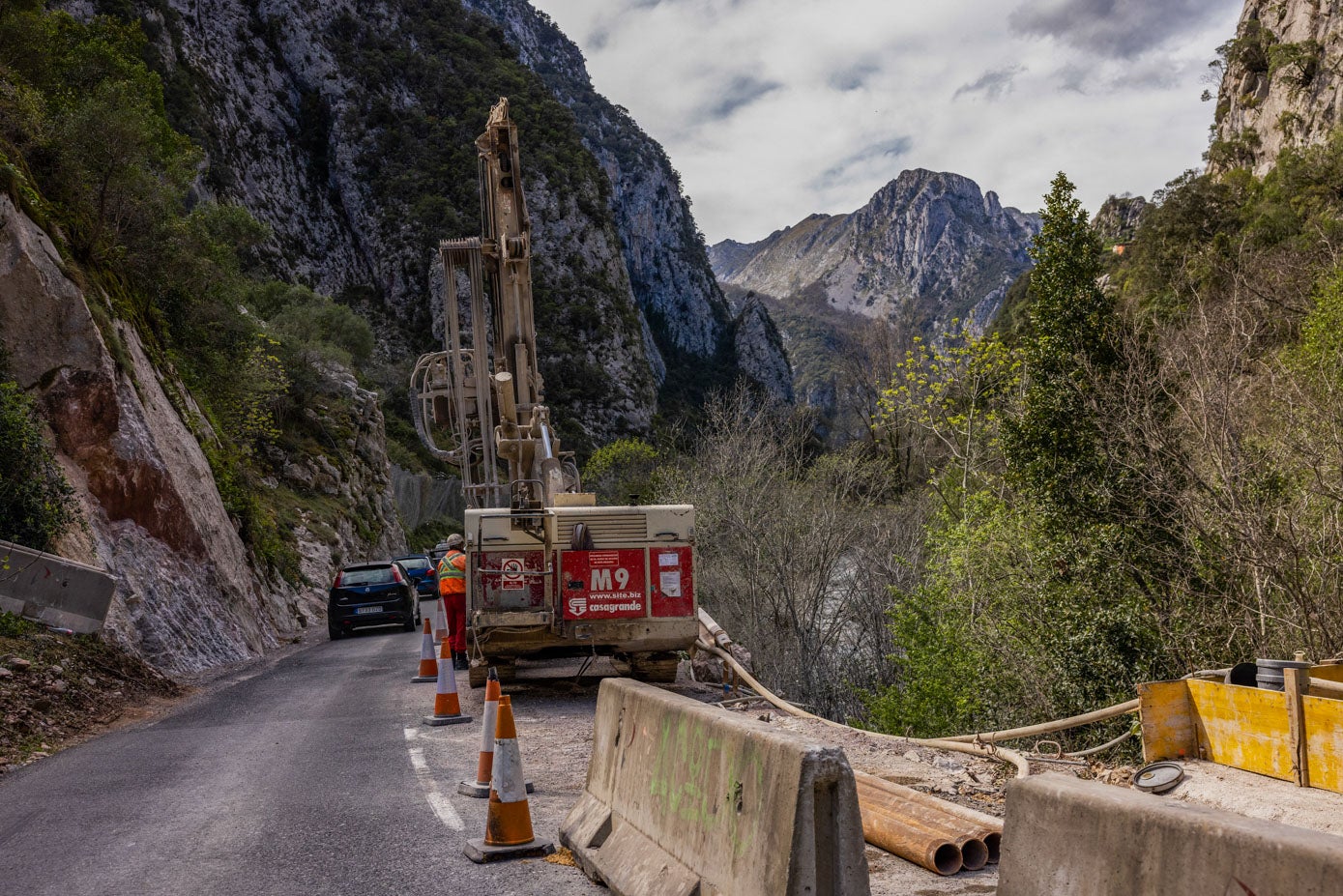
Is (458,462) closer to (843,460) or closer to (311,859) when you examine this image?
(311,859)

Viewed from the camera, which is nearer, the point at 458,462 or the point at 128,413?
the point at 458,462

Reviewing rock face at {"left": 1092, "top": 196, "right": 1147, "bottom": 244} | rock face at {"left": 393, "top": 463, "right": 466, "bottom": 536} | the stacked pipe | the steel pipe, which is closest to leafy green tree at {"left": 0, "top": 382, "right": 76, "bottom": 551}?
the stacked pipe

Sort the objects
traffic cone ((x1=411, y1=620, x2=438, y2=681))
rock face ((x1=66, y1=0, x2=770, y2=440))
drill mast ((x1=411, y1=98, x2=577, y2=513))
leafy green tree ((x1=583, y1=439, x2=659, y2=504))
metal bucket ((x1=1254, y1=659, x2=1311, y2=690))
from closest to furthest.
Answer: metal bucket ((x1=1254, y1=659, x2=1311, y2=690))
traffic cone ((x1=411, y1=620, x2=438, y2=681))
drill mast ((x1=411, y1=98, x2=577, y2=513))
leafy green tree ((x1=583, y1=439, x2=659, y2=504))
rock face ((x1=66, y1=0, x2=770, y2=440))

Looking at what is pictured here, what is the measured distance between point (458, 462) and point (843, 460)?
24848mm

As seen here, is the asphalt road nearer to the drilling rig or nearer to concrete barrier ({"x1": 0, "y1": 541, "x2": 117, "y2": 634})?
the drilling rig

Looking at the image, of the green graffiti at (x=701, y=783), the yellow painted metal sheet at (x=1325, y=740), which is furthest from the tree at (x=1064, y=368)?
the green graffiti at (x=701, y=783)

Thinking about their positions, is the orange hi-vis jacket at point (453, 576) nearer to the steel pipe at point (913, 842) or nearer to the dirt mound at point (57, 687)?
the dirt mound at point (57, 687)

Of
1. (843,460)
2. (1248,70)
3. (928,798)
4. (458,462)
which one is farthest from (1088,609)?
(1248,70)

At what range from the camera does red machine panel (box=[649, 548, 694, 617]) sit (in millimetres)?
12812

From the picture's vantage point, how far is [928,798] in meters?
6.62

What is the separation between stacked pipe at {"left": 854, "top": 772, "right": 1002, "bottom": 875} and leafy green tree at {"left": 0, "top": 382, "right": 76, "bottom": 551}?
41.7ft

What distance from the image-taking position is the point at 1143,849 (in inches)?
109

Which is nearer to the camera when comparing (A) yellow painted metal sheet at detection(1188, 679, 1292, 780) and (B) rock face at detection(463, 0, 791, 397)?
(A) yellow painted metal sheet at detection(1188, 679, 1292, 780)

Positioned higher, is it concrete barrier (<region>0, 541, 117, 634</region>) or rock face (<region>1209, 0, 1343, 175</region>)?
rock face (<region>1209, 0, 1343, 175</region>)
